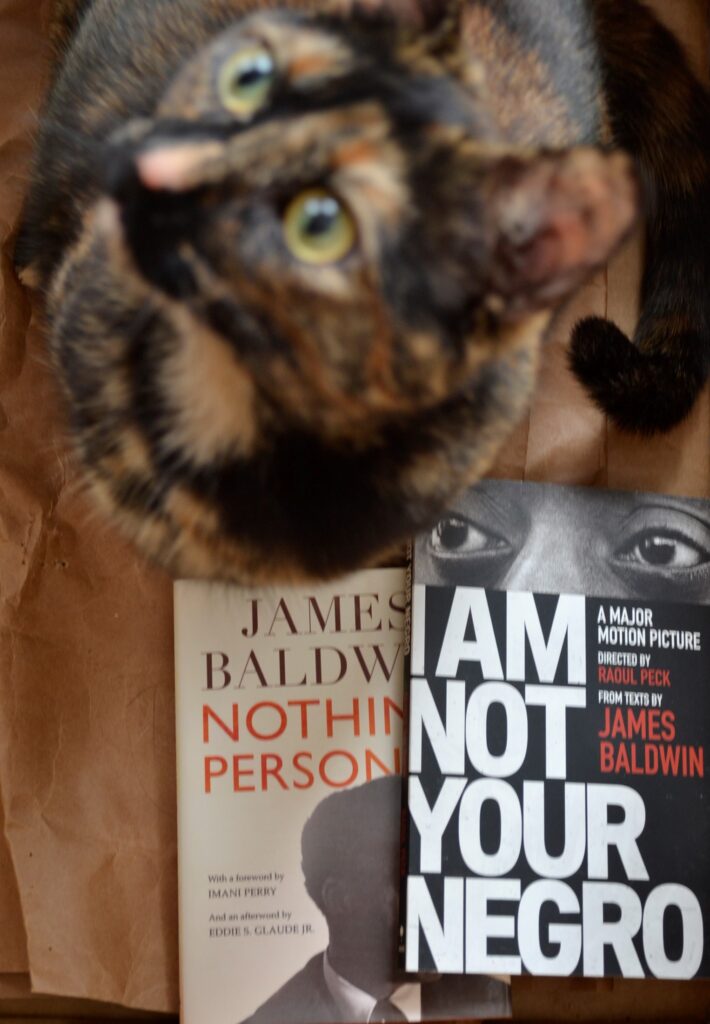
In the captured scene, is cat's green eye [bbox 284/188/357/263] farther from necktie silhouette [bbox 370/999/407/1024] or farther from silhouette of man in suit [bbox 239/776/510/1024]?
necktie silhouette [bbox 370/999/407/1024]

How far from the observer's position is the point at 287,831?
39.1 inches

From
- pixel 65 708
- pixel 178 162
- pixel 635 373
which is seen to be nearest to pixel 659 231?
pixel 635 373

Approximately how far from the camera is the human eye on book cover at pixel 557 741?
986mm

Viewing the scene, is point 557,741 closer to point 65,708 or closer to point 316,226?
point 65,708

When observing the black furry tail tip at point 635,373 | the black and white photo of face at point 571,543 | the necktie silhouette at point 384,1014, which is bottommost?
the necktie silhouette at point 384,1014

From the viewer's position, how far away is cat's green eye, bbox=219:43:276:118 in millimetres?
580

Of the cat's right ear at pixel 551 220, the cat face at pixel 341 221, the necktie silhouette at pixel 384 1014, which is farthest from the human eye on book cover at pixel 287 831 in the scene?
the cat's right ear at pixel 551 220

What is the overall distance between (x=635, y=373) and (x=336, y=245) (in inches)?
19.6

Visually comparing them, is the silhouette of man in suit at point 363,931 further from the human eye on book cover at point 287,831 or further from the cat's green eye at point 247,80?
the cat's green eye at point 247,80

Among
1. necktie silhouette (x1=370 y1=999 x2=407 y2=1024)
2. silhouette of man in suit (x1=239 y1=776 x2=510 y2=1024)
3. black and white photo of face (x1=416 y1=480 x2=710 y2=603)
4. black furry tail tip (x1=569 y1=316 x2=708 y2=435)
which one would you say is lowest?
necktie silhouette (x1=370 y1=999 x2=407 y2=1024)

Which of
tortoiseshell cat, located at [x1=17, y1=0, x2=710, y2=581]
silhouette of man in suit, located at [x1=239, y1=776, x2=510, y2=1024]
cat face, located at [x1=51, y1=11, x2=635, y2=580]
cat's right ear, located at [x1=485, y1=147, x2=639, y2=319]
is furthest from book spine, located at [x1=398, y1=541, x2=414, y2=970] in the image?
cat's right ear, located at [x1=485, y1=147, x2=639, y2=319]

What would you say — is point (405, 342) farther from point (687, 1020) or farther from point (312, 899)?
point (687, 1020)

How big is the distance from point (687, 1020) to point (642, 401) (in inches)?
24.3

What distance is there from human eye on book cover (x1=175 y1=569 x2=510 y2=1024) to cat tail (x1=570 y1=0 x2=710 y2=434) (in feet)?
0.93
